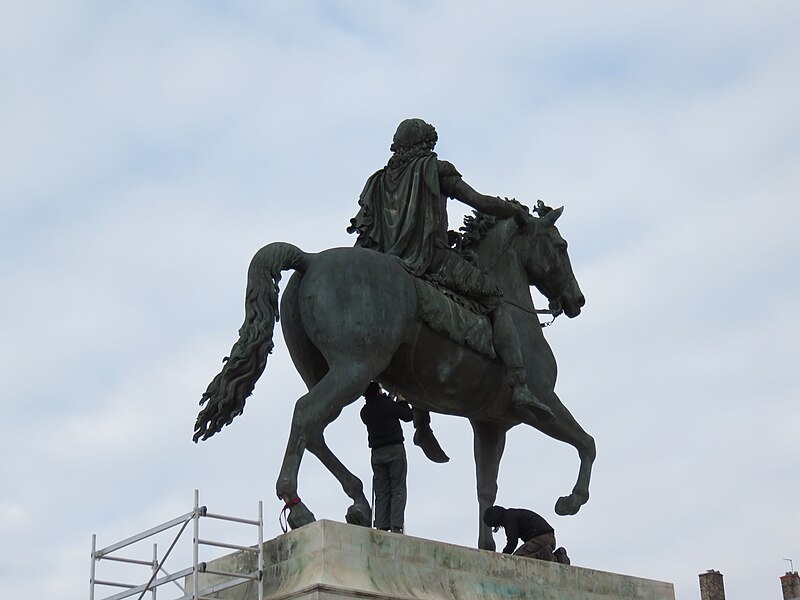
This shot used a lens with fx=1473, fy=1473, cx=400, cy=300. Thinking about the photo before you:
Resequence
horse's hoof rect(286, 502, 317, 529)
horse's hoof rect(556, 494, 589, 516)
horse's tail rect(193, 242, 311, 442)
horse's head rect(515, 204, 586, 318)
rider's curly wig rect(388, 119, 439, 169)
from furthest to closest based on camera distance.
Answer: horse's head rect(515, 204, 586, 318) < rider's curly wig rect(388, 119, 439, 169) < horse's hoof rect(556, 494, 589, 516) < horse's tail rect(193, 242, 311, 442) < horse's hoof rect(286, 502, 317, 529)

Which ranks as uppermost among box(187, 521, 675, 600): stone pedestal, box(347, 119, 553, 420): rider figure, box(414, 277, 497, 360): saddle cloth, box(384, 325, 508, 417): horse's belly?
box(347, 119, 553, 420): rider figure

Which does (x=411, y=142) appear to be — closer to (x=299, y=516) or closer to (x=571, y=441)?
(x=571, y=441)

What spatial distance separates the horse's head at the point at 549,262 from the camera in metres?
13.2

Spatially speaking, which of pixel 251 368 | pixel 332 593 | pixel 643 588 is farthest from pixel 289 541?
pixel 643 588

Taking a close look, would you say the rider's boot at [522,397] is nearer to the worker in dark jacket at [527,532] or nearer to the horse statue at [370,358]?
the horse statue at [370,358]

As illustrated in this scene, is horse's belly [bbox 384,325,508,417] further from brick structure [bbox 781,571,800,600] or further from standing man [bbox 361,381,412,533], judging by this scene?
brick structure [bbox 781,571,800,600]

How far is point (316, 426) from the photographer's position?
10898 millimetres

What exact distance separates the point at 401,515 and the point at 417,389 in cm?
102

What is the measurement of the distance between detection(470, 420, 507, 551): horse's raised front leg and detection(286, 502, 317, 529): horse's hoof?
2.46m

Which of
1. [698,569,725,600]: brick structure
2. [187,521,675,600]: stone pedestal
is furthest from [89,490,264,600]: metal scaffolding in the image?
[698,569,725,600]: brick structure

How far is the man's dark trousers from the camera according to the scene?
11812mm

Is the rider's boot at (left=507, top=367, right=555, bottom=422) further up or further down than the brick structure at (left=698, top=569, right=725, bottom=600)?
further down

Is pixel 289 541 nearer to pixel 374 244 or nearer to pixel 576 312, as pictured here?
pixel 374 244

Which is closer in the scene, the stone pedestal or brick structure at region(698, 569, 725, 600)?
the stone pedestal
